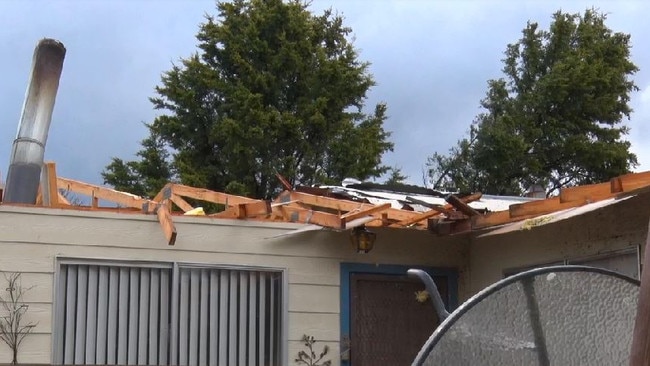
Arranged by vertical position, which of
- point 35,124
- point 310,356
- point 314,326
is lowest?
point 310,356

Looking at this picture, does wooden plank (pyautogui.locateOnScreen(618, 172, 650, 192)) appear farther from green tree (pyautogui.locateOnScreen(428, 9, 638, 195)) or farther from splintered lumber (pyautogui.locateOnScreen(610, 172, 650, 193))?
green tree (pyautogui.locateOnScreen(428, 9, 638, 195))

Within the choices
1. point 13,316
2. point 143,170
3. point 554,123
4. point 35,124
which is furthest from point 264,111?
point 13,316

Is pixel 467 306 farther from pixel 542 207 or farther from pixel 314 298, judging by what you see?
pixel 314 298

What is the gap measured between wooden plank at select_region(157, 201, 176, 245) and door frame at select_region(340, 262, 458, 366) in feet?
5.60

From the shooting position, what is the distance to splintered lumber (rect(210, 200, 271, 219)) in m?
7.75

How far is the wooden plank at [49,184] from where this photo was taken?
842 centimetres

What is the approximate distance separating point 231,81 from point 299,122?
2.53 m

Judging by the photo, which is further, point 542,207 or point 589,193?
point 542,207

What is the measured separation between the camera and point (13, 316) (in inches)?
280

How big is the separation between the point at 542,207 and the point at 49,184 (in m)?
4.46

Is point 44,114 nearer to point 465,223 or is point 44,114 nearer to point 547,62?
point 465,223

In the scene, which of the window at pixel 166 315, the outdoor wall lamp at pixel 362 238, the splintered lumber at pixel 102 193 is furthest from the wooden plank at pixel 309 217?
the splintered lumber at pixel 102 193

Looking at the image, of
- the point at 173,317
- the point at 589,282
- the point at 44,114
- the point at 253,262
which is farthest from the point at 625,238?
the point at 44,114

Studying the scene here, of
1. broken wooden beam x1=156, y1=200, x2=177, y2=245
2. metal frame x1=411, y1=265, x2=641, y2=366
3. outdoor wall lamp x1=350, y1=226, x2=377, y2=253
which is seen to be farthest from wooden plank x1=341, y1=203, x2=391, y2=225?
metal frame x1=411, y1=265, x2=641, y2=366
